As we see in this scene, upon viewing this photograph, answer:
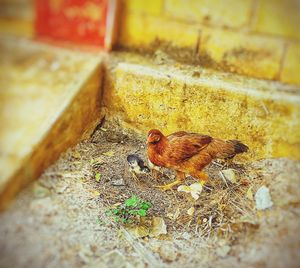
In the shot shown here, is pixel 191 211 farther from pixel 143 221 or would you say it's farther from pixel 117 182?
pixel 117 182

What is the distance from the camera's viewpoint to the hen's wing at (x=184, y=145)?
102 inches

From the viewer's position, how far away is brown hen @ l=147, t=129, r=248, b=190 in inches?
102

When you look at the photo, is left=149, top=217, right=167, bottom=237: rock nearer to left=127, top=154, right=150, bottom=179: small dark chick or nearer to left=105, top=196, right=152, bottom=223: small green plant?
left=105, top=196, right=152, bottom=223: small green plant

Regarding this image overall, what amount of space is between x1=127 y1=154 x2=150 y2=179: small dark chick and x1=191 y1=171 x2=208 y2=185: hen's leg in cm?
39

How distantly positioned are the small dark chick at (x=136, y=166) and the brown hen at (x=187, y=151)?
113 millimetres

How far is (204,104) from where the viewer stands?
2742mm

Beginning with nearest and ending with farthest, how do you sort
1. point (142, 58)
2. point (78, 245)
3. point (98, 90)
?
point (78, 245), point (98, 90), point (142, 58)

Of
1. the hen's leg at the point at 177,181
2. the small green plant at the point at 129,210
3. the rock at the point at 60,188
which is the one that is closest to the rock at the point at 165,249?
the small green plant at the point at 129,210

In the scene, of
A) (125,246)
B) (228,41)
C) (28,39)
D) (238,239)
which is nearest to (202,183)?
(238,239)

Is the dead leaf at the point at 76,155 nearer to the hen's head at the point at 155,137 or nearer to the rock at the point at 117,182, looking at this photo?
the rock at the point at 117,182

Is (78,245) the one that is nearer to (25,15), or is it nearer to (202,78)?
(202,78)

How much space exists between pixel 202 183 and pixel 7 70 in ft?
6.12

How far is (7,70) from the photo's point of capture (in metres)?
2.78

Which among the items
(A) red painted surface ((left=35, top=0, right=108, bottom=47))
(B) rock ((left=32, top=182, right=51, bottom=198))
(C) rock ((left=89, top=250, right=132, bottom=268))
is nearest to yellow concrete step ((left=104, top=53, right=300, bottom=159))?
(A) red painted surface ((left=35, top=0, right=108, bottom=47))
